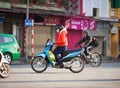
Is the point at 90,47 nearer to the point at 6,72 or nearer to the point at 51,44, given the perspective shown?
the point at 51,44

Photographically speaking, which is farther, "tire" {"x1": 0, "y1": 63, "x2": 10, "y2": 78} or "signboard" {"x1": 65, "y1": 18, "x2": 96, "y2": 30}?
"signboard" {"x1": 65, "y1": 18, "x2": 96, "y2": 30}

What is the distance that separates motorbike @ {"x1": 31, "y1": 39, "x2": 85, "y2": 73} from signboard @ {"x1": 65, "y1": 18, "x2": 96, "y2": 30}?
24356 millimetres

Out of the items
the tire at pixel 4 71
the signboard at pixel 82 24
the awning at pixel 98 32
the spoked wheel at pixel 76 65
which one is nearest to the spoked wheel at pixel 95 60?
the spoked wheel at pixel 76 65

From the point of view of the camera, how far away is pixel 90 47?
2445cm

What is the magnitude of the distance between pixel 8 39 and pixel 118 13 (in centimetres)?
2221

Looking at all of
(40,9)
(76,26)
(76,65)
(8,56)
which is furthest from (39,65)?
(76,26)

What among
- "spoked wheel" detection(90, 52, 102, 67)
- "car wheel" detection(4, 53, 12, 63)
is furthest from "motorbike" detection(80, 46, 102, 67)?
"car wheel" detection(4, 53, 12, 63)

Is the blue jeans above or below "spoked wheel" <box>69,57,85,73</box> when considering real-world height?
above

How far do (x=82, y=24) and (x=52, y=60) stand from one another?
2650 centimetres

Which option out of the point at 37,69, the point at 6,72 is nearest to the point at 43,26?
the point at 37,69

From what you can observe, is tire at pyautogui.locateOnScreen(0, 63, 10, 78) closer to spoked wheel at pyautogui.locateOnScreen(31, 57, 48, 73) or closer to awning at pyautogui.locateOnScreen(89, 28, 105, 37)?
spoked wheel at pyautogui.locateOnScreen(31, 57, 48, 73)

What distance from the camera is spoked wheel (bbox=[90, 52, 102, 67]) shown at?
24.4 metres

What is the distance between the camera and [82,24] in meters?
45.9

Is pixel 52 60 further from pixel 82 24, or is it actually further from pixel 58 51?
pixel 82 24
